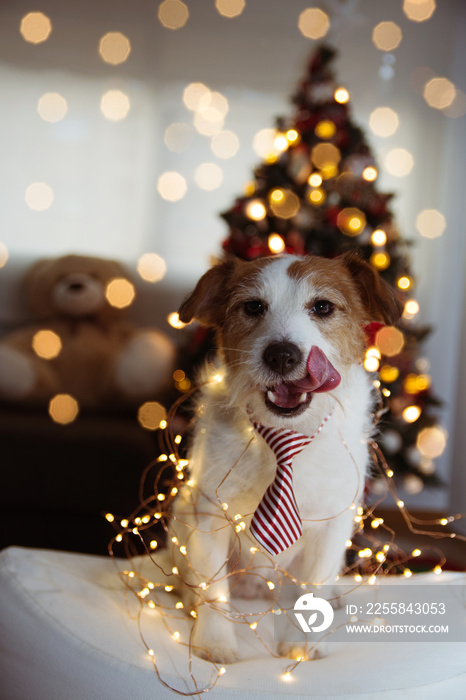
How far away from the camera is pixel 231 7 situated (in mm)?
3176

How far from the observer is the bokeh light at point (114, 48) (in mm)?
3168

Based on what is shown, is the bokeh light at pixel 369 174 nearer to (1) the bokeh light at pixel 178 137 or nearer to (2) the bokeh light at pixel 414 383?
(2) the bokeh light at pixel 414 383

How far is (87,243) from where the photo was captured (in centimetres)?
332

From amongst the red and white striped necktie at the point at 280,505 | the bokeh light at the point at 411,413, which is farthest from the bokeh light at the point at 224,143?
the red and white striped necktie at the point at 280,505

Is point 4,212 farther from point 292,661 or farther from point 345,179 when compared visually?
point 292,661

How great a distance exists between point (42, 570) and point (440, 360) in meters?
2.58

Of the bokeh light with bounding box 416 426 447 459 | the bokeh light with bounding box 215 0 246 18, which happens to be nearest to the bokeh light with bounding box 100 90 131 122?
the bokeh light with bounding box 215 0 246 18

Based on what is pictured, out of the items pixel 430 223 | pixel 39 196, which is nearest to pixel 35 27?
pixel 39 196

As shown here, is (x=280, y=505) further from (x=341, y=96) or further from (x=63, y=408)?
(x=341, y=96)

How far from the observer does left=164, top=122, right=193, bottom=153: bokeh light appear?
3238mm

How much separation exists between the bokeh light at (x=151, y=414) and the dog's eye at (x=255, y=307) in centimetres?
158

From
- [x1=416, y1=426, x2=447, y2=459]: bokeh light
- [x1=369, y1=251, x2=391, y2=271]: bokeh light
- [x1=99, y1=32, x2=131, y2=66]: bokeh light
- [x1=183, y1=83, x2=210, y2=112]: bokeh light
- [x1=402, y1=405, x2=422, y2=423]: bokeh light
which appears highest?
[x1=99, y1=32, x2=131, y2=66]: bokeh light

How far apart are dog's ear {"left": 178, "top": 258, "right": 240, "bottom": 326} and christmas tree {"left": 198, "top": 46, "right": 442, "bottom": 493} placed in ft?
3.68

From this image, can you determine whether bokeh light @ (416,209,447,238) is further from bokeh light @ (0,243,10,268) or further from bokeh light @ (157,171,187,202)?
bokeh light @ (0,243,10,268)
